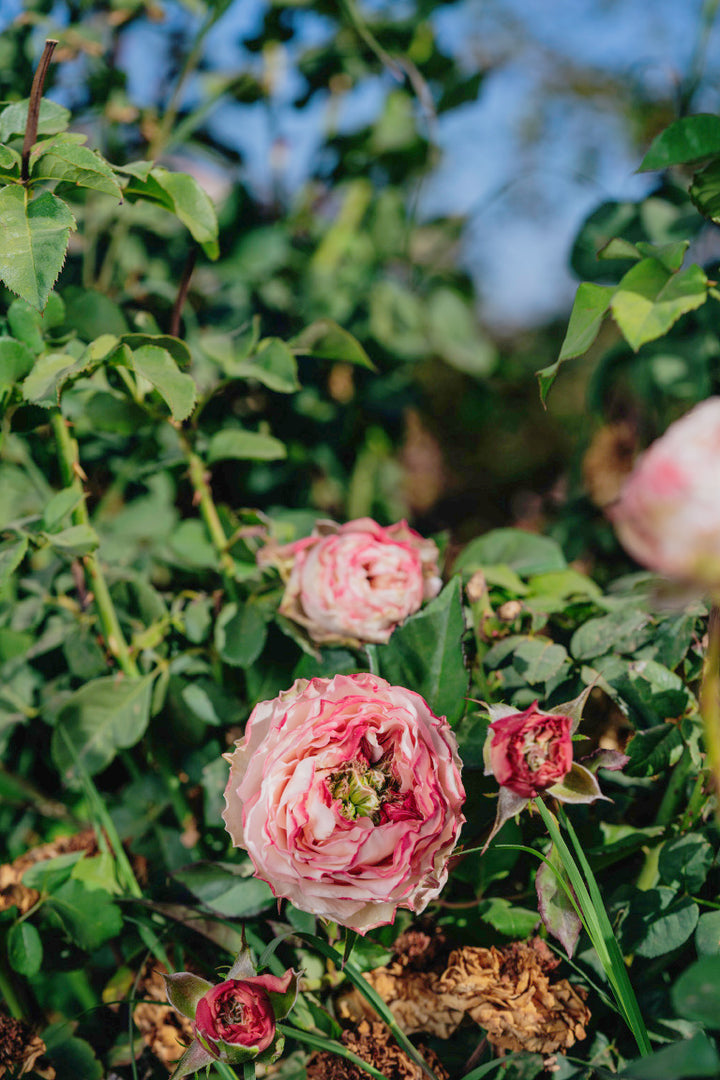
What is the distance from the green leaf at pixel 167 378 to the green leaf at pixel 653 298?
281 mm

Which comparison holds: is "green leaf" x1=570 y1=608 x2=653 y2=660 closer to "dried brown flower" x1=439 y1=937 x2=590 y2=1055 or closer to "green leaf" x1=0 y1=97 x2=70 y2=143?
"dried brown flower" x1=439 y1=937 x2=590 y2=1055

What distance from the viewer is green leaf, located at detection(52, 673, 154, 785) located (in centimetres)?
60

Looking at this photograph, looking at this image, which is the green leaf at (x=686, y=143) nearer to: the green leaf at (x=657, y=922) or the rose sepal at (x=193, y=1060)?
the green leaf at (x=657, y=922)

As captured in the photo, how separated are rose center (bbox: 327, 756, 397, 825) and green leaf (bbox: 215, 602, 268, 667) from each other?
0.17m

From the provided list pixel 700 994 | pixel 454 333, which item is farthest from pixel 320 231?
pixel 700 994

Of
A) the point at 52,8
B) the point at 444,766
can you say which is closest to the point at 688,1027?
the point at 444,766

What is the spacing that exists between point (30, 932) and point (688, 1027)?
470 mm

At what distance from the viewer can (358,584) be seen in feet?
1.77

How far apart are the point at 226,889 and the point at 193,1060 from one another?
0.14 metres

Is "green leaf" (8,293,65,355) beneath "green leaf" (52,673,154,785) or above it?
above

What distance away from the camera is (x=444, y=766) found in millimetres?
408

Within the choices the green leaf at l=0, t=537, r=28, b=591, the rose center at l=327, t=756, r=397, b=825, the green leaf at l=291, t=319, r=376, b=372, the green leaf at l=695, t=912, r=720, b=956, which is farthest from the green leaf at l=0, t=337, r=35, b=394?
the green leaf at l=695, t=912, r=720, b=956

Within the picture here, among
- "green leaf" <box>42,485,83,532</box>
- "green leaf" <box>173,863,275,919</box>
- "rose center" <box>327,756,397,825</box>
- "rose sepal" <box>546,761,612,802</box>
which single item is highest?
"green leaf" <box>42,485,83,532</box>

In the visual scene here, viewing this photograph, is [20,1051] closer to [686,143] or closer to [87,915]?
[87,915]
